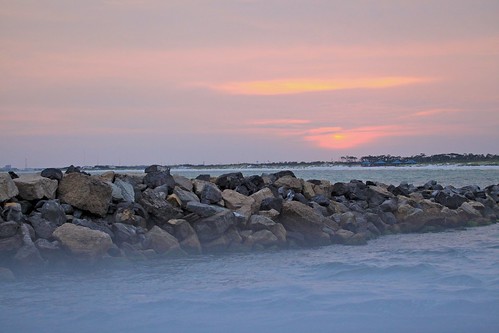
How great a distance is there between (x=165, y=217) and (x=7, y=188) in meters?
2.68

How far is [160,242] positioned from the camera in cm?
1041

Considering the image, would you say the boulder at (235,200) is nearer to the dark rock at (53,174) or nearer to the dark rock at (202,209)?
the dark rock at (202,209)

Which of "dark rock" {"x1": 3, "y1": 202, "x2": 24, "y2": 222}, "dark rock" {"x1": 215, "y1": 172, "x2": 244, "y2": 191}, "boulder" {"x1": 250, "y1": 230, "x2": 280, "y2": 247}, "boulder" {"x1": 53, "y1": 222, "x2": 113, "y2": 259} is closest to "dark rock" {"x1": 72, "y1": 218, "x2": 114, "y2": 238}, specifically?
"boulder" {"x1": 53, "y1": 222, "x2": 113, "y2": 259}

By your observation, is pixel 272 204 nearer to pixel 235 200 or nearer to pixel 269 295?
pixel 235 200

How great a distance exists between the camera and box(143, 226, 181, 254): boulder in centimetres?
1038

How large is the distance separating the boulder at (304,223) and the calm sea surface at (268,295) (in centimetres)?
138

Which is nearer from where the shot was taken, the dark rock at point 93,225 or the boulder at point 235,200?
the dark rock at point 93,225

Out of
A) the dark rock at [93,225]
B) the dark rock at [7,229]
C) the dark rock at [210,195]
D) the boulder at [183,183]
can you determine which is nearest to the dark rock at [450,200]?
the dark rock at [210,195]

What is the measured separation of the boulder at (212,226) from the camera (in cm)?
1109

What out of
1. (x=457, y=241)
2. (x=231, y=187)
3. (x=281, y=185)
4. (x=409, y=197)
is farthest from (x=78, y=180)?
(x=409, y=197)

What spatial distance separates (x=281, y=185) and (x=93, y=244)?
6.40 metres

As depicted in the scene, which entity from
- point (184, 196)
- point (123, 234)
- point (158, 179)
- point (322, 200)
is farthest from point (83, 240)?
point (322, 200)

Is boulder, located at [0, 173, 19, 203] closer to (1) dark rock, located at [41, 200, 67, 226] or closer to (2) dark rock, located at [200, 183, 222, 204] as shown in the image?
(1) dark rock, located at [41, 200, 67, 226]

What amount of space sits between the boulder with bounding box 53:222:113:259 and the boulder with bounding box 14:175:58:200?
145 cm
